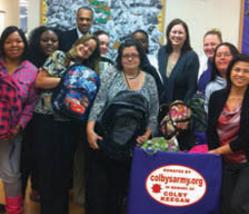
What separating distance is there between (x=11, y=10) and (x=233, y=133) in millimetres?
3811

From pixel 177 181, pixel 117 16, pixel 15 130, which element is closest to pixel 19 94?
pixel 15 130

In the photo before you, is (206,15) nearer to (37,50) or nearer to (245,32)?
(245,32)

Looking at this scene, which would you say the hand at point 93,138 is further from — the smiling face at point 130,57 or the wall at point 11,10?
the wall at point 11,10

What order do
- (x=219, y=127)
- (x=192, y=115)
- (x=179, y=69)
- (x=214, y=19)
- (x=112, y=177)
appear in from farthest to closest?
(x=214, y=19) → (x=179, y=69) → (x=192, y=115) → (x=112, y=177) → (x=219, y=127)

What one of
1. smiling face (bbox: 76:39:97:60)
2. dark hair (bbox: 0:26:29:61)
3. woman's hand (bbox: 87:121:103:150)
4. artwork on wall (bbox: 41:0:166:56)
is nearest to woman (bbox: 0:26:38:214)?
dark hair (bbox: 0:26:29:61)

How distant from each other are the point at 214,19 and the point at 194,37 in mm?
282

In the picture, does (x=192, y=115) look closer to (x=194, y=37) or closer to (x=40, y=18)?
(x=194, y=37)

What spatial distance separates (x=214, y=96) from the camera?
2512 mm

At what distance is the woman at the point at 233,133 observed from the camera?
7.60 feet

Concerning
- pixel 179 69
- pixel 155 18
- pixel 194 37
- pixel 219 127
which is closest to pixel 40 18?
pixel 155 18

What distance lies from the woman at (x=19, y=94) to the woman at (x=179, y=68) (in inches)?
40.8

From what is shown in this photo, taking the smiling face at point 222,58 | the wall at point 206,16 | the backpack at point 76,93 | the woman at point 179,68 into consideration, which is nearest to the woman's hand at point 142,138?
the backpack at point 76,93

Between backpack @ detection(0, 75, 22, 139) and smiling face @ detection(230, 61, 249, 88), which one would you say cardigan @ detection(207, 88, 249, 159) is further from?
backpack @ detection(0, 75, 22, 139)

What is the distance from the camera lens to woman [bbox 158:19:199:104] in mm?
3074
